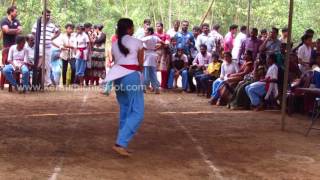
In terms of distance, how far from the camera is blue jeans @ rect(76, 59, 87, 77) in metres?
14.7

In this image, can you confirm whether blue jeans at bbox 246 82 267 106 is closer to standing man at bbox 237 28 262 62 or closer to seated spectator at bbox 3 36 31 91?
standing man at bbox 237 28 262 62

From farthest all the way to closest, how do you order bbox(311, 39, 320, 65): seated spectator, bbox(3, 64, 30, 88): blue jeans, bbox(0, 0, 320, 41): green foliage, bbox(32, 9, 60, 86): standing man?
bbox(0, 0, 320, 41): green foliage → bbox(32, 9, 60, 86): standing man → bbox(3, 64, 30, 88): blue jeans → bbox(311, 39, 320, 65): seated spectator

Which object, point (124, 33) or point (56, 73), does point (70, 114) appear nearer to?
point (124, 33)

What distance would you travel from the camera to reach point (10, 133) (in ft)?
24.5

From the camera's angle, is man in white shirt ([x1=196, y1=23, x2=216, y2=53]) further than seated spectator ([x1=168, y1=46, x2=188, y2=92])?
Yes

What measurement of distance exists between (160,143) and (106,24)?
22261 millimetres

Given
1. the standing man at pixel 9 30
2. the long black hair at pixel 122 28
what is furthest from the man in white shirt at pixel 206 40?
the long black hair at pixel 122 28

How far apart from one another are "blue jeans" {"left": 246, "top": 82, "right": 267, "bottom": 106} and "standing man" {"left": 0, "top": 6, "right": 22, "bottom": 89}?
6329 millimetres

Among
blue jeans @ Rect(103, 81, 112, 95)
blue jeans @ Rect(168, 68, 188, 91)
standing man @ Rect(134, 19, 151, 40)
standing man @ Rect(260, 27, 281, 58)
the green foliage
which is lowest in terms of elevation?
blue jeans @ Rect(103, 81, 112, 95)

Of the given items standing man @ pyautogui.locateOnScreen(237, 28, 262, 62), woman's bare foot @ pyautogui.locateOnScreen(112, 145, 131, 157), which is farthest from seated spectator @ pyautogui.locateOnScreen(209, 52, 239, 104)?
woman's bare foot @ pyautogui.locateOnScreen(112, 145, 131, 157)

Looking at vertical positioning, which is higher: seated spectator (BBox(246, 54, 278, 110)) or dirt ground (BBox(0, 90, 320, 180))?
seated spectator (BBox(246, 54, 278, 110))

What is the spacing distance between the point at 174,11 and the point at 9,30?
1621 centimetres

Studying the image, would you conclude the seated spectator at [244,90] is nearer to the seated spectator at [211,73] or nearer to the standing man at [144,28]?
the seated spectator at [211,73]

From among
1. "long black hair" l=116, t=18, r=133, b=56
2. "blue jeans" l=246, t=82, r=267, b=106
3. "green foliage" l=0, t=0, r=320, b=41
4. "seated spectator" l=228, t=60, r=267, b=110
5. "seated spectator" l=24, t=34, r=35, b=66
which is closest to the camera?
"long black hair" l=116, t=18, r=133, b=56
